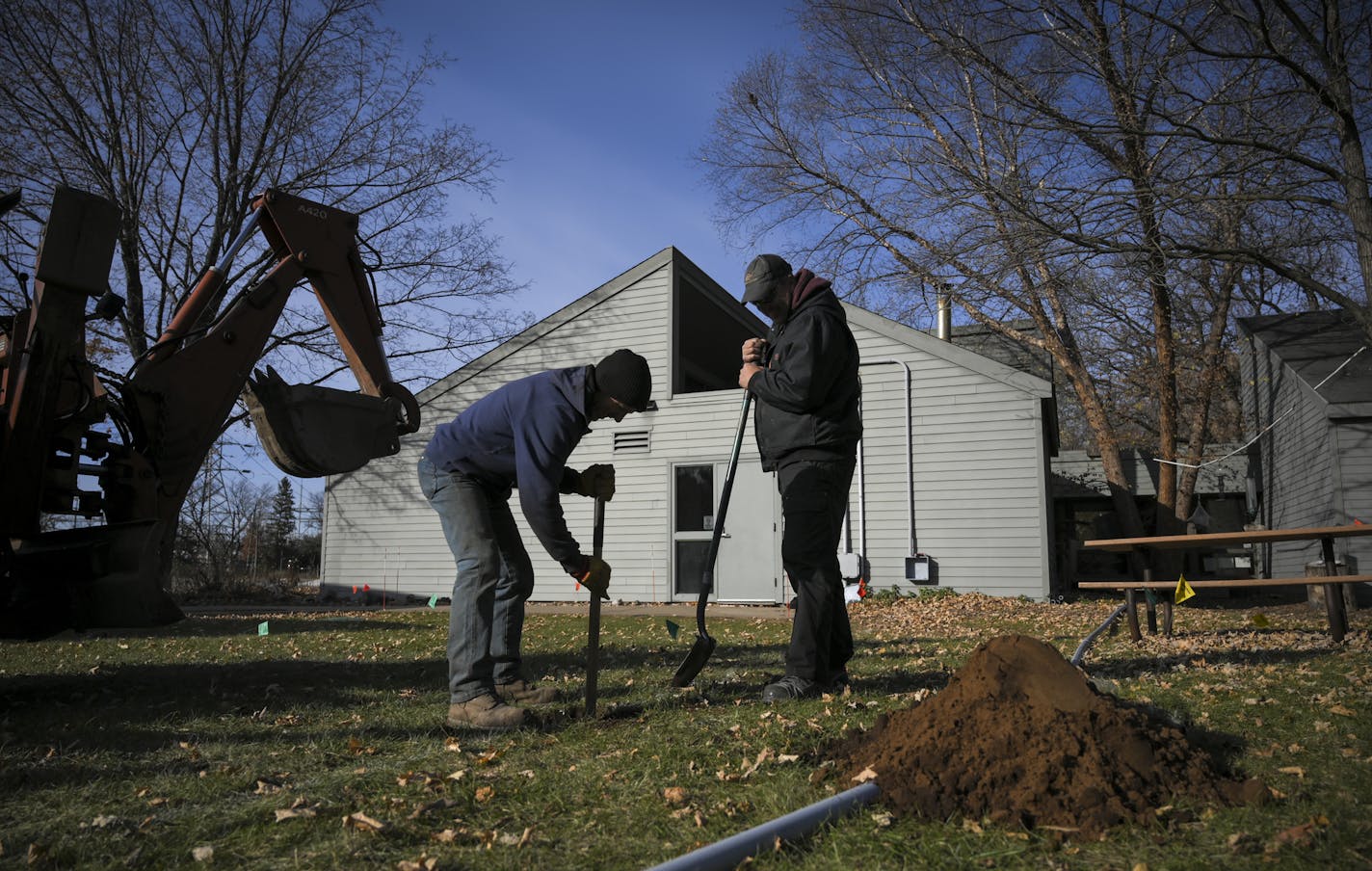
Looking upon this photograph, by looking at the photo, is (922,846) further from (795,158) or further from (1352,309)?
(795,158)

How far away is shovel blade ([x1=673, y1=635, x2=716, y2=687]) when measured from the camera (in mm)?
4688

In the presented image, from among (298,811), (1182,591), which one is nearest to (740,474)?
(1182,591)

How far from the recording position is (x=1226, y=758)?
2.86 meters

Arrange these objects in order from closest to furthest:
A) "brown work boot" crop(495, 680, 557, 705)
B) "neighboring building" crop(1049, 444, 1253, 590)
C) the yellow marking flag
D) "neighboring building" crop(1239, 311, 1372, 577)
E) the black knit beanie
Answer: the black knit beanie
"brown work boot" crop(495, 680, 557, 705)
the yellow marking flag
"neighboring building" crop(1239, 311, 1372, 577)
"neighboring building" crop(1049, 444, 1253, 590)

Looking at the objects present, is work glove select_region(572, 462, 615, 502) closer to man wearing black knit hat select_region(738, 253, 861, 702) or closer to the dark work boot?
man wearing black knit hat select_region(738, 253, 861, 702)

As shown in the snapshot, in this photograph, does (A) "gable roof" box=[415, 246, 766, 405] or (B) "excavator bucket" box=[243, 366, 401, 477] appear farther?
(A) "gable roof" box=[415, 246, 766, 405]

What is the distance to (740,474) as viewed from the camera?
1468cm

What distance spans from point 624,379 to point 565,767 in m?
1.66

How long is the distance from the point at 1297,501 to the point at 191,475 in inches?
693

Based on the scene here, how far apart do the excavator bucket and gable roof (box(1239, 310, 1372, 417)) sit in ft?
45.4

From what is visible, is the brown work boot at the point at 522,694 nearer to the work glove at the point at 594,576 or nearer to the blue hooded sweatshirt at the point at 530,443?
the work glove at the point at 594,576

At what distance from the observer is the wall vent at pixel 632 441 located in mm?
15312

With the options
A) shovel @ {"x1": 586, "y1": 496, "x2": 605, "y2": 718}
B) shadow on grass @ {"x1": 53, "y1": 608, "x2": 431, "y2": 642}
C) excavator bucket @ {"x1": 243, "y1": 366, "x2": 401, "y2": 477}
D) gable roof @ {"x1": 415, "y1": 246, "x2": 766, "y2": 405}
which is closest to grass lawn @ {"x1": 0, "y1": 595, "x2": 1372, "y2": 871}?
shovel @ {"x1": 586, "y1": 496, "x2": 605, "y2": 718}

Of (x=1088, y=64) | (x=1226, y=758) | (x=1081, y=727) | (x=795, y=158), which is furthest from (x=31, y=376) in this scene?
(x=795, y=158)
